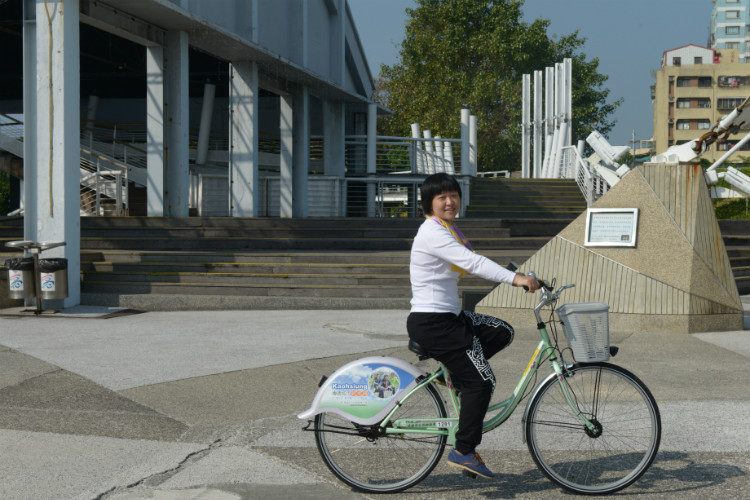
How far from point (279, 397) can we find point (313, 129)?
24618 mm

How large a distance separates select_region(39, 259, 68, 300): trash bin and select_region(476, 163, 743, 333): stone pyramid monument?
6.46 m

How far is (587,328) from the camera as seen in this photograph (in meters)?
4.20

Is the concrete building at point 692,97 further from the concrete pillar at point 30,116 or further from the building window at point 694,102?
the concrete pillar at point 30,116

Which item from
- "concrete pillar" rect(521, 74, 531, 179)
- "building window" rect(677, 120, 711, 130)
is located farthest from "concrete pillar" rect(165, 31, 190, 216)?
"building window" rect(677, 120, 711, 130)

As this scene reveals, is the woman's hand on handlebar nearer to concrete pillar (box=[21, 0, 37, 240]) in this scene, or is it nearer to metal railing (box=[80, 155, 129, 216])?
concrete pillar (box=[21, 0, 37, 240])

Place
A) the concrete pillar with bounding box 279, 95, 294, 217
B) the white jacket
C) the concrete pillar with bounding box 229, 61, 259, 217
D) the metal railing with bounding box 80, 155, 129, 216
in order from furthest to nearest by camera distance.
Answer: the concrete pillar with bounding box 279, 95, 294, 217 → the metal railing with bounding box 80, 155, 129, 216 → the concrete pillar with bounding box 229, 61, 259, 217 → the white jacket

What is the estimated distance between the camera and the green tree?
5425cm

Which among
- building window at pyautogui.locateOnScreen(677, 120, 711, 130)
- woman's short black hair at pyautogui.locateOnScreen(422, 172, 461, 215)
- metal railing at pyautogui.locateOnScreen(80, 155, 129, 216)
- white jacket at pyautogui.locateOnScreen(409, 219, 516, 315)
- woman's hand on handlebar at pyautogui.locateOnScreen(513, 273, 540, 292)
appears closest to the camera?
woman's hand on handlebar at pyautogui.locateOnScreen(513, 273, 540, 292)

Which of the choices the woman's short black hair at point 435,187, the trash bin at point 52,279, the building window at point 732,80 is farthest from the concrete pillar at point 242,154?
the building window at point 732,80

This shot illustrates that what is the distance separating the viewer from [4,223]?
16.4m

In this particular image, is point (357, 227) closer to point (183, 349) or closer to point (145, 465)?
point (183, 349)

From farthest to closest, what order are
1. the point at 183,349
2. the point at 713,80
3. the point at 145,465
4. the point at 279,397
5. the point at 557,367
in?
the point at 713,80 → the point at 183,349 → the point at 279,397 → the point at 145,465 → the point at 557,367

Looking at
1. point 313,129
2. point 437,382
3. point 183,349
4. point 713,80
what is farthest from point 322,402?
point 713,80

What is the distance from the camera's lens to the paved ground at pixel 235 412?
179 inches
